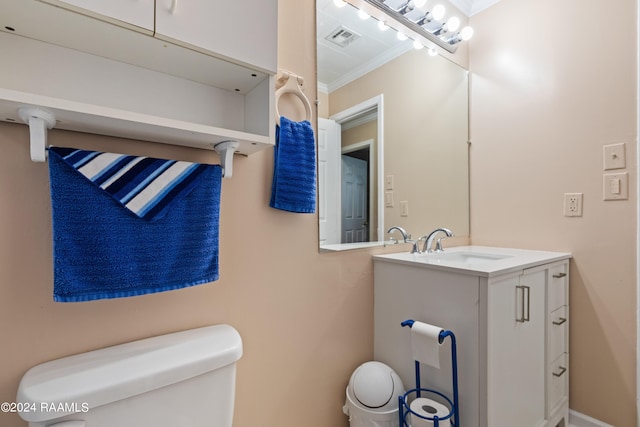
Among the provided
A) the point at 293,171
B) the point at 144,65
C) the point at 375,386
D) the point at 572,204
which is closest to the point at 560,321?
the point at 572,204

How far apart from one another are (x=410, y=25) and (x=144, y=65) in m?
1.35

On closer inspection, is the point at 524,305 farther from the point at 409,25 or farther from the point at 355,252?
the point at 409,25

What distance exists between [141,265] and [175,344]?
248mm

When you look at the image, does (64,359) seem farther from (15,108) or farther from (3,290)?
(15,108)

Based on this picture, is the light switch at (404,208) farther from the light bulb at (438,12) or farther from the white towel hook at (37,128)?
the white towel hook at (37,128)

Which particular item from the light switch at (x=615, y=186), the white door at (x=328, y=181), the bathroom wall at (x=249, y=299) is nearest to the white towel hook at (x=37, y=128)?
the bathroom wall at (x=249, y=299)

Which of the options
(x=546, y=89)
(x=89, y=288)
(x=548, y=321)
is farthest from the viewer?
(x=546, y=89)

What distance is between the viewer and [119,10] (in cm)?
68

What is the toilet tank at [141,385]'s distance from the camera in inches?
26.0

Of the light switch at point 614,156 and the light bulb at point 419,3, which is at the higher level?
the light bulb at point 419,3

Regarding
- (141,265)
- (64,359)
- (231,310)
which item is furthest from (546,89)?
(64,359)

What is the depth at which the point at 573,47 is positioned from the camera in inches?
60.4

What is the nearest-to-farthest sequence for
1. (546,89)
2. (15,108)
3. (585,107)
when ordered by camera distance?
(15,108), (585,107), (546,89)

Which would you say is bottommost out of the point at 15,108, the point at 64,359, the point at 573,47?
the point at 64,359
